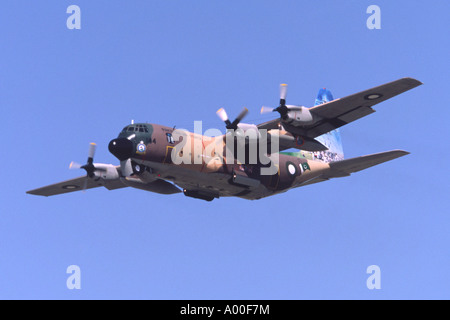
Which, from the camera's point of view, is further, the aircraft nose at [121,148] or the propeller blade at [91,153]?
the propeller blade at [91,153]

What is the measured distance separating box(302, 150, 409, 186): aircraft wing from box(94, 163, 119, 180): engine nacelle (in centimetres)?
874

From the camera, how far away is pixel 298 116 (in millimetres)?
30547

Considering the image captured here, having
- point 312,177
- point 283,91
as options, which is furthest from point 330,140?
point 283,91

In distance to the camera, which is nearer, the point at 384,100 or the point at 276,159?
the point at 384,100

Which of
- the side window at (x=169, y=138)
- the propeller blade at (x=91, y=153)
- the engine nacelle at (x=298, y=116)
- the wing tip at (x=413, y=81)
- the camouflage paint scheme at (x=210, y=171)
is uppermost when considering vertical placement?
the wing tip at (x=413, y=81)

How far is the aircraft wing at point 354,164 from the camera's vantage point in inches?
1293

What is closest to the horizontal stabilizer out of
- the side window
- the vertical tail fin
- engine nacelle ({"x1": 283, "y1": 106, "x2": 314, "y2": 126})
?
the vertical tail fin

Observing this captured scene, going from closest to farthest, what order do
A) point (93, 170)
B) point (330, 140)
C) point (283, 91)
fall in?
point (283, 91) < point (93, 170) < point (330, 140)

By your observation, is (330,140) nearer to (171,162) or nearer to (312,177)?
(312,177)

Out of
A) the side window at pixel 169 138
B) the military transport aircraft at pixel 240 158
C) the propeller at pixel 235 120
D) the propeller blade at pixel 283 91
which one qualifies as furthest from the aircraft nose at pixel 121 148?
the propeller blade at pixel 283 91

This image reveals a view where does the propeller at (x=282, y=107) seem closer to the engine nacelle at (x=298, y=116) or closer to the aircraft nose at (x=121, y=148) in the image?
the engine nacelle at (x=298, y=116)

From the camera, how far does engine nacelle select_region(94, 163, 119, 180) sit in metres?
A: 34.5

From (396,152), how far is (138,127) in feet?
36.5

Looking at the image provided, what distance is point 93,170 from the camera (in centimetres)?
3438
